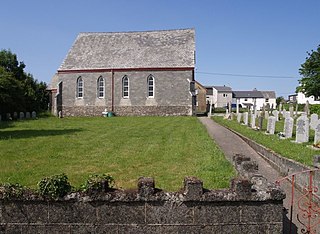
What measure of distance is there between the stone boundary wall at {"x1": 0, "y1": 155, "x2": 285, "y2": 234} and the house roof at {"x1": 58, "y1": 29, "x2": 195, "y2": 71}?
1483 inches

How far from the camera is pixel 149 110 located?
4306 cm

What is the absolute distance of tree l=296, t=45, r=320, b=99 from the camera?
55594 millimetres

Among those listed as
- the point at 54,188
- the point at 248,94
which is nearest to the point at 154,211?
the point at 54,188

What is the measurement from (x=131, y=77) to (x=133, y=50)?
432cm

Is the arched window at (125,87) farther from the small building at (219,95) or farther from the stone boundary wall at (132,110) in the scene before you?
the small building at (219,95)

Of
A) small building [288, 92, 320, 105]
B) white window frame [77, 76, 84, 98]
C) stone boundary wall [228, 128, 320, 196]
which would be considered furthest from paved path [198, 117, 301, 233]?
small building [288, 92, 320, 105]

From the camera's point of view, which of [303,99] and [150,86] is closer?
[150,86]

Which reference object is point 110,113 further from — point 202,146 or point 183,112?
point 202,146

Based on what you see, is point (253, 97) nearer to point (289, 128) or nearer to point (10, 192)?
point (289, 128)

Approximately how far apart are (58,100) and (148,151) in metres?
34.7

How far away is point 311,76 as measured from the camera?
58.0 m

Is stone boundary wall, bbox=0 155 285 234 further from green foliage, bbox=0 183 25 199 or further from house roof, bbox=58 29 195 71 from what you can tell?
house roof, bbox=58 29 195 71

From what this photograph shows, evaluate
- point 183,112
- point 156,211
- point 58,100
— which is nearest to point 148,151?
point 156,211

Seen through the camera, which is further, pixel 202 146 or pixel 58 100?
pixel 58 100
